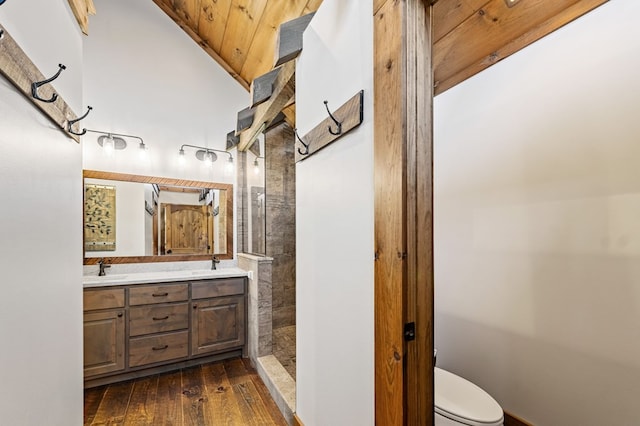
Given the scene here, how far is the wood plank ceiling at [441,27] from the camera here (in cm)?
149

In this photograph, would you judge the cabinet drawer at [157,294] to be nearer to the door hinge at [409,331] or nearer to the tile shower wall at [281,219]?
the tile shower wall at [281,219]

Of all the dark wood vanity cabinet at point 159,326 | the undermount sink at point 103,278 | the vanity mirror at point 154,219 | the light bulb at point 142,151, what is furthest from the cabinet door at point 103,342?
the light bulb at point 142,151

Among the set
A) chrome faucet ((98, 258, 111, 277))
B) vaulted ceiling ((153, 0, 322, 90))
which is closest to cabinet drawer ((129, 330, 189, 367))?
chrome faucet ((98, 258, 111, 277))

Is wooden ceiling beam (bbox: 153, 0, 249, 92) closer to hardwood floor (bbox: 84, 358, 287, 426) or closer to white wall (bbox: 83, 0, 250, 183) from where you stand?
white wall (bbox: 83, 0, 250, 183)

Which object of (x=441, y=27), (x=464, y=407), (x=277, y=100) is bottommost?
(x=464, y=407)

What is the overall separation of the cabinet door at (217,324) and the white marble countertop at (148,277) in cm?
23

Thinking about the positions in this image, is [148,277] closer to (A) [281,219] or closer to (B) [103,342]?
(B) [103,342]

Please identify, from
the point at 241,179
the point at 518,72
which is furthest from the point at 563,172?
the point at 241,179

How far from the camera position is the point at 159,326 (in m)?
2.39

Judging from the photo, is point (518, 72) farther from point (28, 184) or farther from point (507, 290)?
point (28, 184)

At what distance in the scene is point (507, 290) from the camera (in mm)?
1768

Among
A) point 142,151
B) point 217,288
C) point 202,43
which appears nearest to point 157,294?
point 217,288

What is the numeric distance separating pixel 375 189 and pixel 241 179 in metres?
2.52

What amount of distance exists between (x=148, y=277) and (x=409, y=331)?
2.46 m
